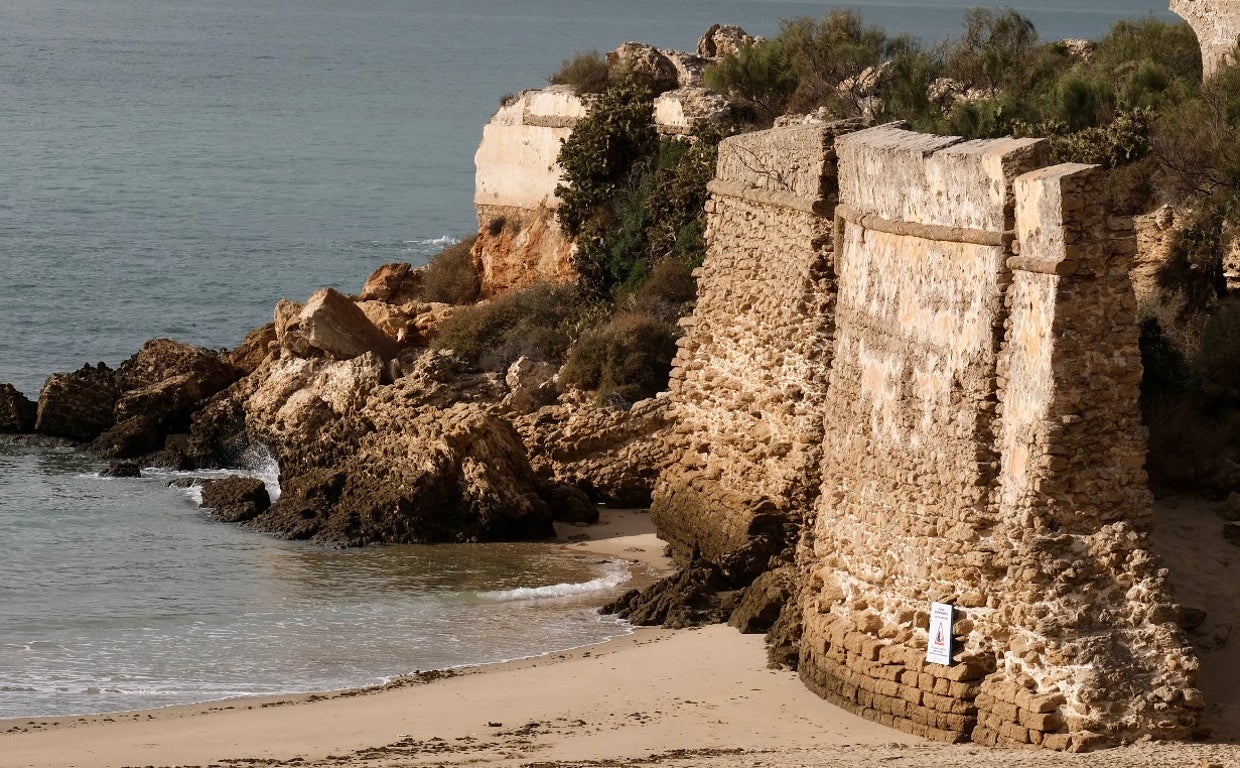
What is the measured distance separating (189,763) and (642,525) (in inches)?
319

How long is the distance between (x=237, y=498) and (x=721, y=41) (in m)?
13.0

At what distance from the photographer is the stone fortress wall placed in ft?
39.2

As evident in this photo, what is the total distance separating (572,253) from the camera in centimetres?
2839

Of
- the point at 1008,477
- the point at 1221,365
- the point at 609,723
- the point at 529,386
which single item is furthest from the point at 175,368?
the point at 1008,477

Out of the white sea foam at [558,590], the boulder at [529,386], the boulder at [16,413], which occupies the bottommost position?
the boulder at [16,413]

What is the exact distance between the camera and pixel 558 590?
18688 millimetres

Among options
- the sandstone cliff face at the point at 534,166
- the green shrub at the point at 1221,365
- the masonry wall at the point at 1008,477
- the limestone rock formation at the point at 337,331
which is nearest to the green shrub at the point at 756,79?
the sandstone cliff face at the point at 534,166

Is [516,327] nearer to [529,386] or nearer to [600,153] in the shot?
[529,386]

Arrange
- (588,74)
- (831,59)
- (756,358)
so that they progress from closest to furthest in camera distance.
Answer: (756,358)
(588,74)
(831,59)

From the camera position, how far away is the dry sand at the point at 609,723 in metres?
12.5

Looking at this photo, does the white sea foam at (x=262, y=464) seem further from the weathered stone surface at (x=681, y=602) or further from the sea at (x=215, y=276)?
the weathered stone surface at (x=681, y=602)

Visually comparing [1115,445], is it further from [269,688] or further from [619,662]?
[269,688]

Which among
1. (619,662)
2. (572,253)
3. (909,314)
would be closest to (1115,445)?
(909,314)

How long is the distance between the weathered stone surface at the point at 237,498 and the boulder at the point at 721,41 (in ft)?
39.2
